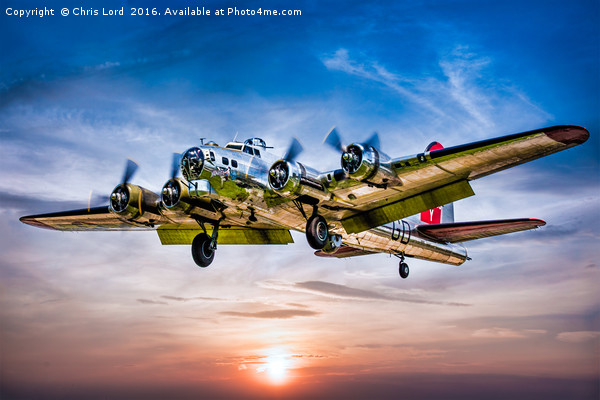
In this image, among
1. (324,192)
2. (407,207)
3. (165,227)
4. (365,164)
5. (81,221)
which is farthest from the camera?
(81,221)

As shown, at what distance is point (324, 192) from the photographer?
17297mm

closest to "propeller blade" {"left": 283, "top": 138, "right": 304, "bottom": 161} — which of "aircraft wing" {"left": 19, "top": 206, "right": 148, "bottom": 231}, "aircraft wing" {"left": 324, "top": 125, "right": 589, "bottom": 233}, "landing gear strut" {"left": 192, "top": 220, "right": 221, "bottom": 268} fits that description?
"aircraft wing" {"left": 324, "top": 125, "right": 589, "bottom": 233}

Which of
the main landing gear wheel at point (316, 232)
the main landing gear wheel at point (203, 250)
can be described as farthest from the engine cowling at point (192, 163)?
the main landing gear wheel at point (203, 250)

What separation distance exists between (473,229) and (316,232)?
8.08 meters

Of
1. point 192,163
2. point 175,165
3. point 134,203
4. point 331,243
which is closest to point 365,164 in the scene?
point 331,243

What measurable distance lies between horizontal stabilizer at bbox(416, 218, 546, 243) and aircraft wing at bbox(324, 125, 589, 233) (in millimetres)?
4681

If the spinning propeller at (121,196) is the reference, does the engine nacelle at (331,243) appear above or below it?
below

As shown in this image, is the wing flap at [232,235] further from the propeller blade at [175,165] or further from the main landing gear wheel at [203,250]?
the propeller blade at [175,165]

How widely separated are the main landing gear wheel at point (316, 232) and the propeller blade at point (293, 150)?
2.18 meters

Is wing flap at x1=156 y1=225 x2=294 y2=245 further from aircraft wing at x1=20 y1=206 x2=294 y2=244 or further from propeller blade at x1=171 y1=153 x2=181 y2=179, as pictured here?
propeller blade at x1=171 y1=153 x2=181 y2=179

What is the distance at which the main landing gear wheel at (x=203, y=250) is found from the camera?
19797 mm

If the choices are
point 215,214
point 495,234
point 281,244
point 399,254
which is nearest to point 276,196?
point 215,214

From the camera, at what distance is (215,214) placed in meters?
19.6

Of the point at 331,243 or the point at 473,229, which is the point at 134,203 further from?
the point at 473,229
